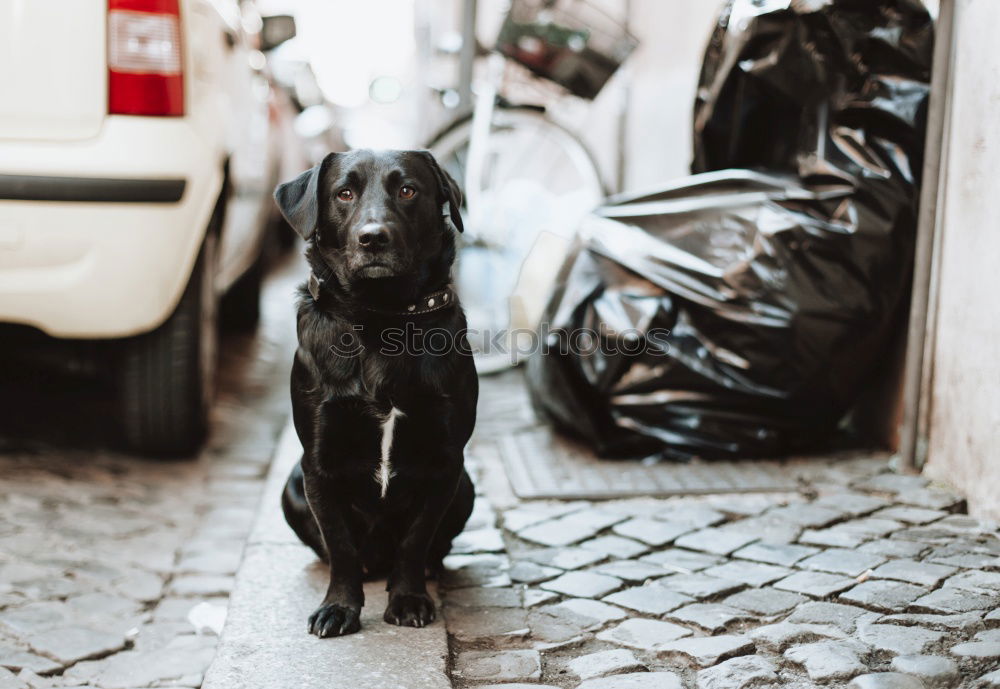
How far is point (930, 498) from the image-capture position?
2963 millimetres

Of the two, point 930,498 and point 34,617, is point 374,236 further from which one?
point 930,498

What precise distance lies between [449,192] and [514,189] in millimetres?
3029

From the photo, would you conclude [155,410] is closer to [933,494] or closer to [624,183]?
[933,494]

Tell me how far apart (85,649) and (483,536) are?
1041 mm

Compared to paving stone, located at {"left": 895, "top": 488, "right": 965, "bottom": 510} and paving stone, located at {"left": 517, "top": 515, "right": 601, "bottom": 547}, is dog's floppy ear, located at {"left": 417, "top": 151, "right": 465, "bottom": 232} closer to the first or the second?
paving stone, located at {"left": 517, "top": 515, "right": 601, "bottom": 547}

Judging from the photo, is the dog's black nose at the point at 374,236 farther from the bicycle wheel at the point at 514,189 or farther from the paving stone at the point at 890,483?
the bicycle wheel at the point at 514,189

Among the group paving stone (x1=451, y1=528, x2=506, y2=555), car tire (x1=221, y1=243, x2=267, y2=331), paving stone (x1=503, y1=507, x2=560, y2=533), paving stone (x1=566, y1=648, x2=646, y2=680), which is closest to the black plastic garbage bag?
paving stone (x1=503, y1=507, x2=560, y2=533)

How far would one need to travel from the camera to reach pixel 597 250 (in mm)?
3580

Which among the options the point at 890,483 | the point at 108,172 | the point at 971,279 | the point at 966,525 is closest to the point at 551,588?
the point at 966,525

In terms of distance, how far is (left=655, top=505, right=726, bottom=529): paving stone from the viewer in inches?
114

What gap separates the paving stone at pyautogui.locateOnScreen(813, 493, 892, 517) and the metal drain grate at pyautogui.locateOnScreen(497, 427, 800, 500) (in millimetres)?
141

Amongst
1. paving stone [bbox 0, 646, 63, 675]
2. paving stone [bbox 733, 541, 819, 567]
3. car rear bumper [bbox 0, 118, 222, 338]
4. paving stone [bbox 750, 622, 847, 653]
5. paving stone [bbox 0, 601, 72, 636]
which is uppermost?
car rear bumper [bbox 0, 118, 222, 338]

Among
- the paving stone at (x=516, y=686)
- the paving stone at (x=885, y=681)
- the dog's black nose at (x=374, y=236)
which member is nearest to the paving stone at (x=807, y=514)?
the paving stone at (x=885, y=681)

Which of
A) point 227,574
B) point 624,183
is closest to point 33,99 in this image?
point 227,574
